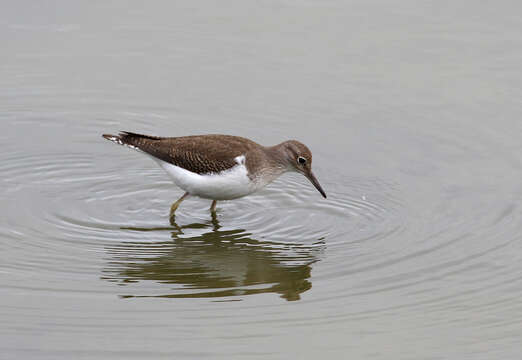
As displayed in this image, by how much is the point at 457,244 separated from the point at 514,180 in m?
1.97

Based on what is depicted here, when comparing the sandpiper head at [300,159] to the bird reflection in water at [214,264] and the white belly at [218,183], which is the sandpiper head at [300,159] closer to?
the white belly at [218,183]

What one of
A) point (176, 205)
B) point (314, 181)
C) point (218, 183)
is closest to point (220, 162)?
point (218, 183)

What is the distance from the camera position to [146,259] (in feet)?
34.4

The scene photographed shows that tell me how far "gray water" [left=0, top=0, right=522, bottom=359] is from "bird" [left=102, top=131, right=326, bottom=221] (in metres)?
0.43

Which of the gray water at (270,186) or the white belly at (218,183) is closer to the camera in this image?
the gray water at (270,186)

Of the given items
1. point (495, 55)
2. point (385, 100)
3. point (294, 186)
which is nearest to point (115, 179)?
point (294, 186)

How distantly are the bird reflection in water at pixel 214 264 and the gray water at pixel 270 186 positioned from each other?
1.3 inches

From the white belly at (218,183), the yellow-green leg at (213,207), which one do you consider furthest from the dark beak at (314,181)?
the yellow-green leg at (213,207)

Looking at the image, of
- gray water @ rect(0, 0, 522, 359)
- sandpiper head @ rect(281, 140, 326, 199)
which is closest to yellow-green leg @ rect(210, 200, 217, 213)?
gray water @ rect(0, 0, 522, 359)

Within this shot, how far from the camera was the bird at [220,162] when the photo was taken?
11.6m

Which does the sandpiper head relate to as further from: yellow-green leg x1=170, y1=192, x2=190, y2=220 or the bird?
yellow-green leg x1=170, y1=192, x2=190, y2=220

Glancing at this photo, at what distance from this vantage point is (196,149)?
1182cm

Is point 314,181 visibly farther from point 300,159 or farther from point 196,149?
point 196,149

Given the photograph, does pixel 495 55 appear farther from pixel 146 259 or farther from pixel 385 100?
pixel 146 259
